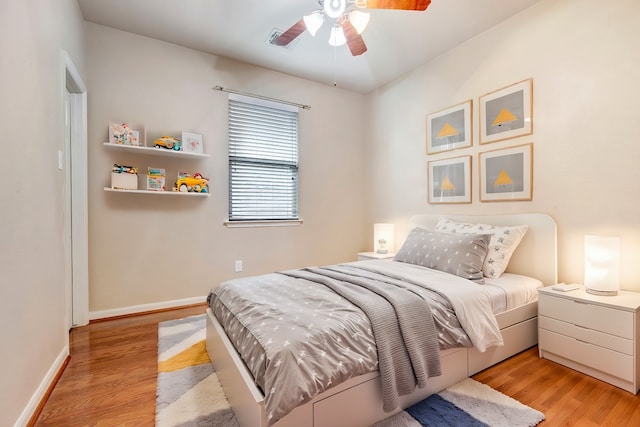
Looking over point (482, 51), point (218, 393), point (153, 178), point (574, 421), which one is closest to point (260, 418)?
point (218, 393)

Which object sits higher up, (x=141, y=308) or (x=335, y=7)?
(x=335, y=7)

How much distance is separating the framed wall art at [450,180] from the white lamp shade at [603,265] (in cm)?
118

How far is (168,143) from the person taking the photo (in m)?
3.02

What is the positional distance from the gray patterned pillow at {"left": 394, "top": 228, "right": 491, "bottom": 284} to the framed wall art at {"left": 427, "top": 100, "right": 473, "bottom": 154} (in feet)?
3.73

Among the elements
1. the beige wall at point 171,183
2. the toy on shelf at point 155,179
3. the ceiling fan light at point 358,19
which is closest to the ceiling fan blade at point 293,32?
the ceiling fan light at point 358,19

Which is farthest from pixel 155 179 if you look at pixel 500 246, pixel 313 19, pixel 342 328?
pixel 500 246

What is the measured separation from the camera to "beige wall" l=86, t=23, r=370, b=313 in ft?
9.43

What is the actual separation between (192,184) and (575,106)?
3.53 metres

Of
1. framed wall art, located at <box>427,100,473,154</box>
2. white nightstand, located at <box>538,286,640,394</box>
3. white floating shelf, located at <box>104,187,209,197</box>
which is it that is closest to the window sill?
white floating shelf, located at <box>104,187,209,197</box>

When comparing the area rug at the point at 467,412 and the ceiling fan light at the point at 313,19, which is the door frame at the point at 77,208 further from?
the area rug at the point at 467,412

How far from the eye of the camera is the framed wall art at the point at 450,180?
3098 millimetres

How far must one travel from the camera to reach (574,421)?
1.47 metres

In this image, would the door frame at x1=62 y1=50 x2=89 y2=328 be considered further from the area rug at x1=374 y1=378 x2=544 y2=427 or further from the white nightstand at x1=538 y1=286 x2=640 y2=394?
the white nightstand at x1=538 y1=286 x2=640 y2=394

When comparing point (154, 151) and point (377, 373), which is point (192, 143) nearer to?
point (154, 151)
